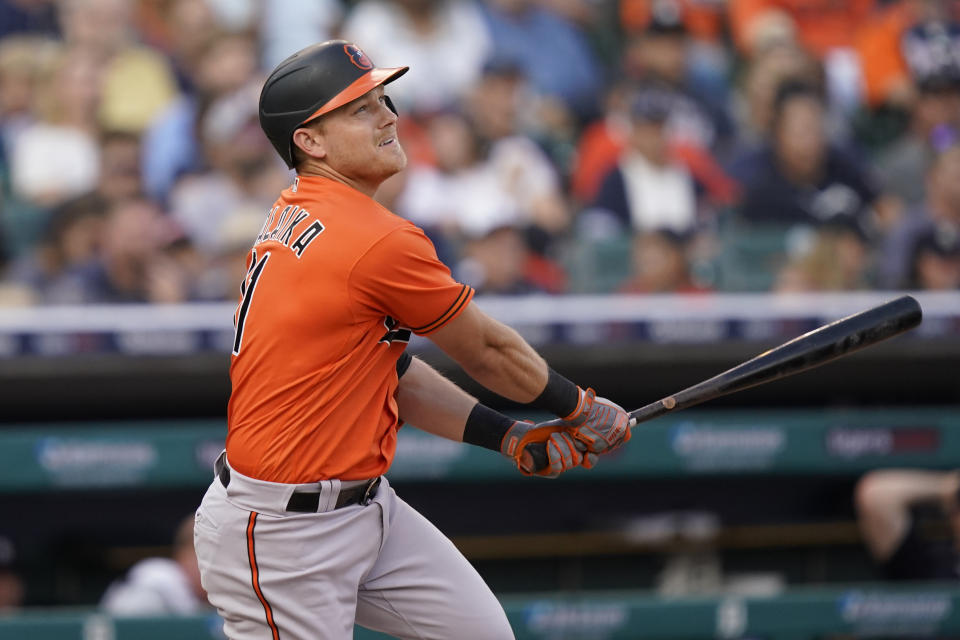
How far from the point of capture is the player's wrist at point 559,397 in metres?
2.67

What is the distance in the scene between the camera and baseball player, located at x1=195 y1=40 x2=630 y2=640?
98.3 inches

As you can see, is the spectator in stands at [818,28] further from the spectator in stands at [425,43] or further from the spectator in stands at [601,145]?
the spectator in stands at [425,43]

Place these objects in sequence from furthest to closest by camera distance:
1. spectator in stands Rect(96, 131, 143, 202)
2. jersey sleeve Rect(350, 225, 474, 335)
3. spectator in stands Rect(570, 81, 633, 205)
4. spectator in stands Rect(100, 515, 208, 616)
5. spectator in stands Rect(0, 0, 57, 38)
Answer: spectator in stands Rect(0, 0, 57, 38) < spectator in stands Rect(570, 81, 633, 205) < spectator in stands Rect(96, 131, 143, 202) < spectator in stands Rect(100, 515, 208, 616) < jersey sleeve Rect(350, 225, 474, 335)

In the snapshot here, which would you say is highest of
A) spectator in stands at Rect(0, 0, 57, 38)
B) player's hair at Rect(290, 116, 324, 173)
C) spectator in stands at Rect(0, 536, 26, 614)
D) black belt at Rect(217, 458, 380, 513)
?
spectator in stands at Rect(0, 0, 57, 38)

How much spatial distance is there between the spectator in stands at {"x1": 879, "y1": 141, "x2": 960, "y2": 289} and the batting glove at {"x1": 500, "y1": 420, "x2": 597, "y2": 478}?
8.74 ft

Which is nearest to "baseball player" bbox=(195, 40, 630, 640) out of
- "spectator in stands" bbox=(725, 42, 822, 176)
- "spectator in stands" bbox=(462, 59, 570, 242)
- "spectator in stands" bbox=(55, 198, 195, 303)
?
"spectator in stands" bbox=(55, 198, 195, 303)

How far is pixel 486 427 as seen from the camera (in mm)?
2893

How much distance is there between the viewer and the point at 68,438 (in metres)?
4.36

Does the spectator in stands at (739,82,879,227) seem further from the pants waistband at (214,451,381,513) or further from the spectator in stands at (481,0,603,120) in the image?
the pants waistband at (214,451,381,513)

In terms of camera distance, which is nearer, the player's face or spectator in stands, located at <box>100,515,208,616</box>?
the player's face

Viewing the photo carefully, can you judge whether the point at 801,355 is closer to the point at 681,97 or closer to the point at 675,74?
the point at 681,97

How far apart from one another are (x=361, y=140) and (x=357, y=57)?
164mm

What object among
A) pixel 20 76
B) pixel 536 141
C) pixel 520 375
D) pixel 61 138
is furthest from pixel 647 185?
pixel 520 375

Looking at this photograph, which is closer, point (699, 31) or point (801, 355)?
point (801, 355)
